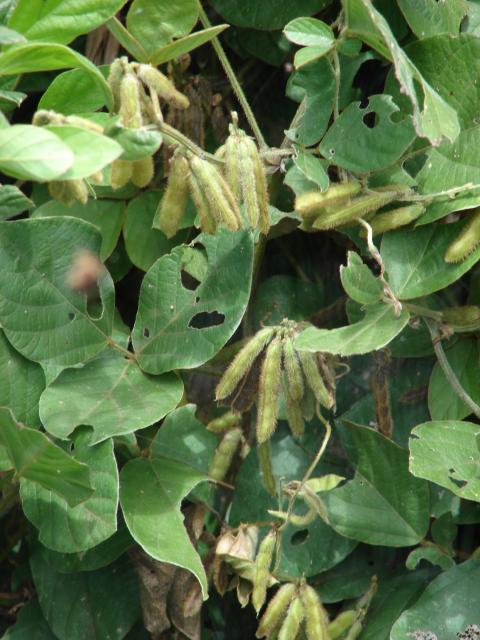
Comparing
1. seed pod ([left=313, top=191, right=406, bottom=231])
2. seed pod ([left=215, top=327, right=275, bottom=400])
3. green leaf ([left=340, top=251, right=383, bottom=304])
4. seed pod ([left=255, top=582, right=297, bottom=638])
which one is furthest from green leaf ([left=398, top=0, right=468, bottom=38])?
seed pod ([left=255, top=582, right=297, bottom=638])

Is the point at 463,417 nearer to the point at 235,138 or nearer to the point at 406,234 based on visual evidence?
the point at 406,234

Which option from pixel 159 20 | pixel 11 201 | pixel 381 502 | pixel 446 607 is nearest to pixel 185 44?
pixel 159 20

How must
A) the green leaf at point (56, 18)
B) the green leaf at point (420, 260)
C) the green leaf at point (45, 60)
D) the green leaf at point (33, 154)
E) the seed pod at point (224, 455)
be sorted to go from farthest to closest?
the seed pod at point (224, 455) < the green leaf at point (420, 260) < the green leaf at point (56, 18) < the green leaf at point (45, 60) < the green leaf at point (33, 154)

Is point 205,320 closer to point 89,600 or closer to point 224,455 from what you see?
point 224,455

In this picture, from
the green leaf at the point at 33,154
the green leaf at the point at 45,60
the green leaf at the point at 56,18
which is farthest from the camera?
the green leaf at the point at 56,18

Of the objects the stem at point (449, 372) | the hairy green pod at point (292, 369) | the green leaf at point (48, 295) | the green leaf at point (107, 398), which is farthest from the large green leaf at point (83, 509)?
the stem at point (449, 372)

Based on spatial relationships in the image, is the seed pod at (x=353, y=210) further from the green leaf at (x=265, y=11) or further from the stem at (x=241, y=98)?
the green leaf at (x=265, y=11)

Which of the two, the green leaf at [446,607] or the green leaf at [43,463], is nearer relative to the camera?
the green leaf at [43,463]
